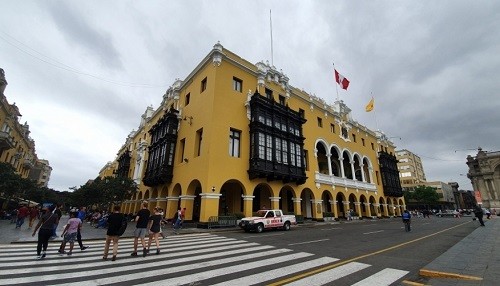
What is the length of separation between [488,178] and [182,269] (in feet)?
289

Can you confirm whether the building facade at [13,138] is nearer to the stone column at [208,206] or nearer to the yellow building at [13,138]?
the yellow building at [13,138]

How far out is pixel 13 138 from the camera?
1570 inches

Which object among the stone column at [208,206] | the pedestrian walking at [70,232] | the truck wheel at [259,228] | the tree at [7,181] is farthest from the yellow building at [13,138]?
the truck wheel at [259,228]

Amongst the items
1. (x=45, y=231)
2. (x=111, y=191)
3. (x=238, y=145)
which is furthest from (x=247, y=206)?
(x=111, y=191)

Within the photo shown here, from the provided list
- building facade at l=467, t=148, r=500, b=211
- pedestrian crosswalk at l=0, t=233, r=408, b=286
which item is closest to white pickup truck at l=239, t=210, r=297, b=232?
pedestrian crosswalk at l=0, t=233, r=408, b=286

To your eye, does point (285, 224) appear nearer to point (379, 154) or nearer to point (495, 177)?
point (379, 154)

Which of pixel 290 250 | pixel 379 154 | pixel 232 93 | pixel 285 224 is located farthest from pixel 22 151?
pixel 379 154

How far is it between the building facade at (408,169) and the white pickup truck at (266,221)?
84355 mm

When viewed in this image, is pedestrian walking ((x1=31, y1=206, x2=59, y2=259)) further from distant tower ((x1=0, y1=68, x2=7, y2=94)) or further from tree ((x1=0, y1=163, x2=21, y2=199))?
distant tower ((x1=0, y1=68, x2=7, y2=94))

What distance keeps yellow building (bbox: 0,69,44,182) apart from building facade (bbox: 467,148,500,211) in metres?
102

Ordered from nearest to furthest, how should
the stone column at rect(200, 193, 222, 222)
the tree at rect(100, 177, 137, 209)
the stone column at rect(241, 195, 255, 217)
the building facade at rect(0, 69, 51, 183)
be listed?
1. the stone column at rect(200, 193, 222, 222)
2. the stone column at rect(241, 195, 255, 217)
3. the tree at rect(100, 177, 137, 209)
4. the building facade at rect(0, 69, 51, 183)

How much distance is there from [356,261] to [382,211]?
4151 centimetres

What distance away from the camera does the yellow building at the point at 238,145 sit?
71.4 feet

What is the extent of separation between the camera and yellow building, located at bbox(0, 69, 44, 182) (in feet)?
113
